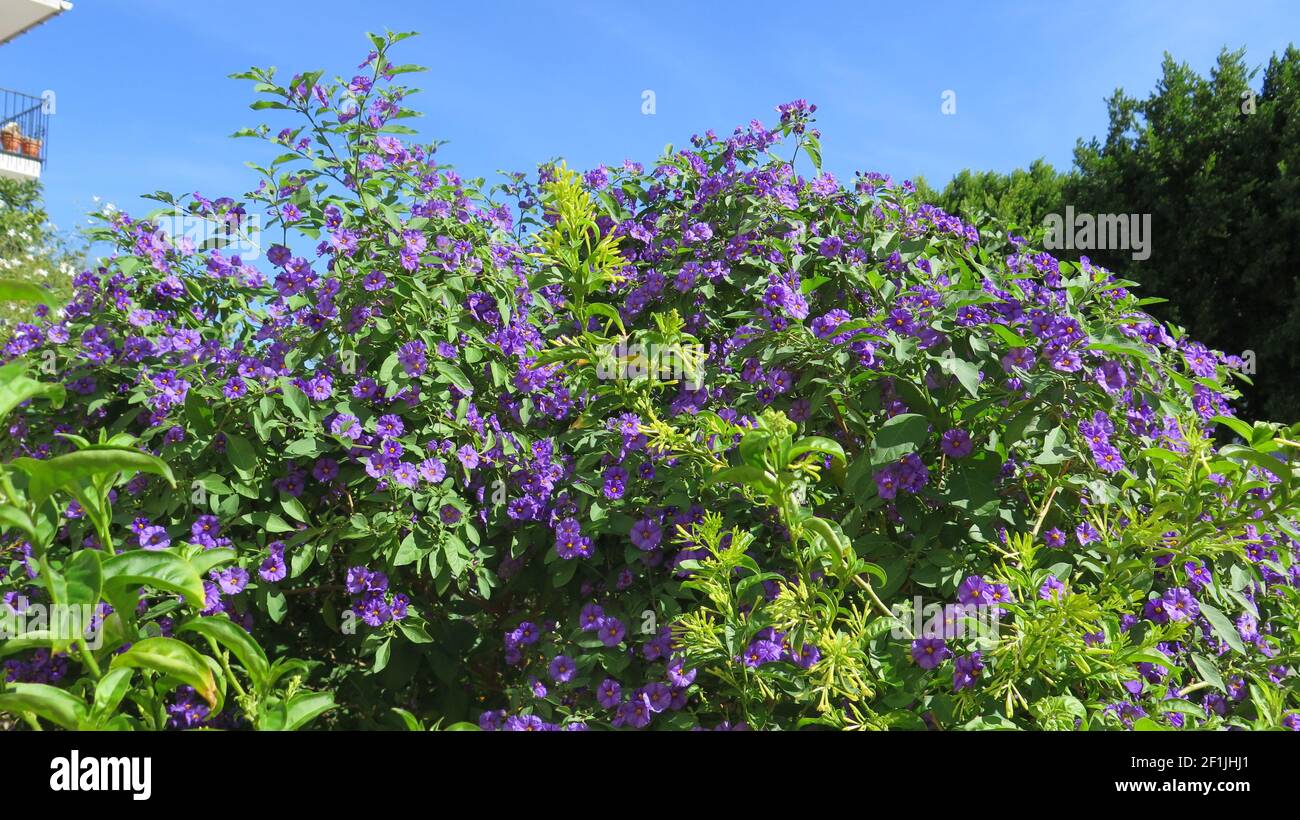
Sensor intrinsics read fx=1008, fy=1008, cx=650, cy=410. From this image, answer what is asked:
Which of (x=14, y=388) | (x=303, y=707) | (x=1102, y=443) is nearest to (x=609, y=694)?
(x=303, y=707)

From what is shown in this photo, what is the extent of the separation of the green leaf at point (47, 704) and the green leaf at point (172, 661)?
0.08 m

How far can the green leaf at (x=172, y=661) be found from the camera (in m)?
1.23

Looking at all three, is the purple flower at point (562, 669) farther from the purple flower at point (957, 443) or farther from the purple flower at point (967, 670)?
the purple flower at point (957, 443)

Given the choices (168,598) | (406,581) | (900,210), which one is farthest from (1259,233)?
(168,598)

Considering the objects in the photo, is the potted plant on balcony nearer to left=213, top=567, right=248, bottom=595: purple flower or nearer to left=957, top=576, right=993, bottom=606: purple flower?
left=213, top=567, right=248, bottom=595: purple flower

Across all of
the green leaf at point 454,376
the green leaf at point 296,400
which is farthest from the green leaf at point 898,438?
the green leaf at point 296,400

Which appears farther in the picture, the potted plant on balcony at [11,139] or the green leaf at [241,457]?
the potted plant on balcony at [11,139]

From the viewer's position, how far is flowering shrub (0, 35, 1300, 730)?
6.36 feet

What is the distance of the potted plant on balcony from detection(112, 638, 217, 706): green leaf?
18.6 metres

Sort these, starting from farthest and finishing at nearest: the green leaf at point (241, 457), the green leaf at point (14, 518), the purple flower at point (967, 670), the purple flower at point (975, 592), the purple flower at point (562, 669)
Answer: the green leaf at point (241, 457) → the purple flower at point (562, 669) → the purple flower at point (975, 592) → the purple flower at point (967, 670) → the green leaf at point (14, 518)

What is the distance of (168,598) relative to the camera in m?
2.51

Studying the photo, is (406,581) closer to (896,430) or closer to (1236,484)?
(896,430)

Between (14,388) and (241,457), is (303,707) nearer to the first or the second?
(14,388)
